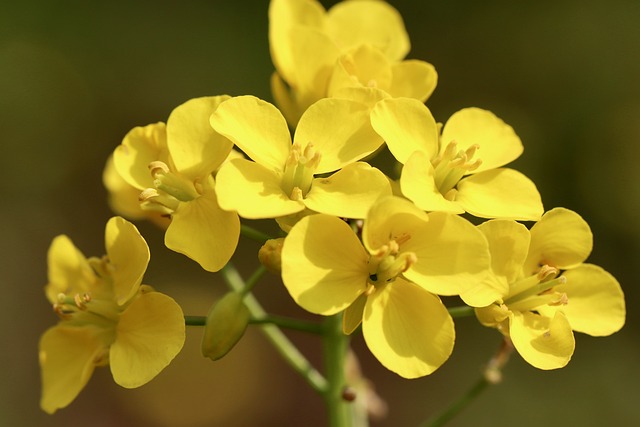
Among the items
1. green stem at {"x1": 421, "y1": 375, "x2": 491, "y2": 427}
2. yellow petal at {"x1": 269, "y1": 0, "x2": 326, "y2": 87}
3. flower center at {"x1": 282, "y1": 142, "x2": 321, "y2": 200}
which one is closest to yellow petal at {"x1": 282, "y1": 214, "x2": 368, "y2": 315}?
flower center at {"x1": 282, "y1": 142, "x2": 321, "y2": 200}

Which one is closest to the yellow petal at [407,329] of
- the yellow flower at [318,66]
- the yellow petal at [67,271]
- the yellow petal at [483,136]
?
the yellow petal at [483,136]

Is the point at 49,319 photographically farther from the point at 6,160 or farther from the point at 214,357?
the point at 214,357

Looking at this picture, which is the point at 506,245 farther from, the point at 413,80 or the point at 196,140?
the point at 196,140

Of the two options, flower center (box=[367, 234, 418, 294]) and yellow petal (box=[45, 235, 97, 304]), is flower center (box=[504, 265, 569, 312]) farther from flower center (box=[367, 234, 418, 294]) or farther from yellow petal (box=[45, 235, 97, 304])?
yellow petal (box=[45, 235, 97, 304])

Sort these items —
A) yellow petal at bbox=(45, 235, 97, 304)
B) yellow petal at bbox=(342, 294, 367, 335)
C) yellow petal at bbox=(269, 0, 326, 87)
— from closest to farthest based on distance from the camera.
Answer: yellow petal at bbox=(342, 294, 367, 335) < yellow petal at bbox=(45, 235, 97, 304) < yellow petal at bbox=(269, 0, 326, 87)

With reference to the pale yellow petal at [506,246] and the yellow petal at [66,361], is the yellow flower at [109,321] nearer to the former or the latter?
the yellow petal at [66,361]

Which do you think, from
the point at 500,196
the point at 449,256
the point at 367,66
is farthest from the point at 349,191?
the point at 367,66

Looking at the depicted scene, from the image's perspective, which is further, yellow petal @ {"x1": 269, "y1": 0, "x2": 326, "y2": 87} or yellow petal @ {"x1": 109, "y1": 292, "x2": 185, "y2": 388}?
yellow petal @ {"x1": 269, "y1": 0, "x2": 326, "y2": 87}
